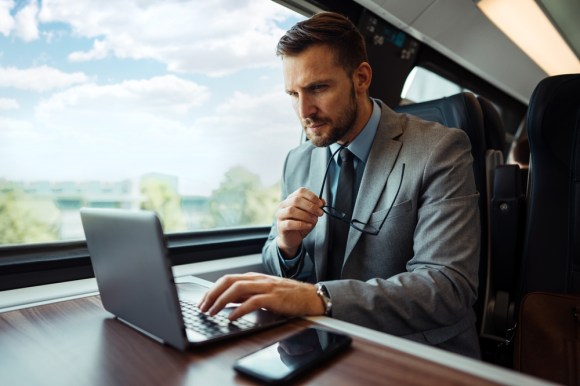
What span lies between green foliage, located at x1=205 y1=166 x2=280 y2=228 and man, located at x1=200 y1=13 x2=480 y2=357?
0.44 meters

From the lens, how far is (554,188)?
118 centimetres

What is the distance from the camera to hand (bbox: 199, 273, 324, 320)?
746mm

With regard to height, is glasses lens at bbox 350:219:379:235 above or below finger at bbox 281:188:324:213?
below

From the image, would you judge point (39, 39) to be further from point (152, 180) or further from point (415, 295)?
point (415, 295)

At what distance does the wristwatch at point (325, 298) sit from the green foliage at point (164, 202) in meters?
0.88

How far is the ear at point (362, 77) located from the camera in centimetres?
134

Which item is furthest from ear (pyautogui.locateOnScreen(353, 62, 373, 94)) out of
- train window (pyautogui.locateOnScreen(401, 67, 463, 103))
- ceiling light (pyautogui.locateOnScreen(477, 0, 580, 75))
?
ceiling light (pyautogui.locateOnScreen(477, 0, 580, 75))

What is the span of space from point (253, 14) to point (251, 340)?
151cm

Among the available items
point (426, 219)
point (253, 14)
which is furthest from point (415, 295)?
point (253, 14)

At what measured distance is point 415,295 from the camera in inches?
35.3

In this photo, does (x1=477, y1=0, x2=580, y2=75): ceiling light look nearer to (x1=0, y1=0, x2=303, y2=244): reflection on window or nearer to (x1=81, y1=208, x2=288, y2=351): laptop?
(x1=0, y1=0, x2=303, y2=244): reflection on window

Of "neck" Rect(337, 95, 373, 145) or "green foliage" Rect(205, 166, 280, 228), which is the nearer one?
"neck" Rect(337, 95, 373, 145)

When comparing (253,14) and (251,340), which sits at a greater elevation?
(253,14)

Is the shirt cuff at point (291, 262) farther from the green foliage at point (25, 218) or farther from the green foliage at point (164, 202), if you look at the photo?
the green foliage at point (25, 218)
